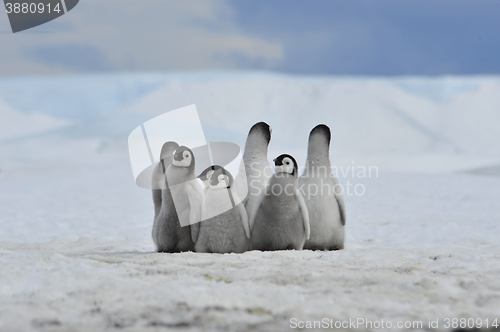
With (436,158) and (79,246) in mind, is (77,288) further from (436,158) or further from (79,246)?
(436,158)

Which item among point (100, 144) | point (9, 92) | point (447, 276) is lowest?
point (447, 276)

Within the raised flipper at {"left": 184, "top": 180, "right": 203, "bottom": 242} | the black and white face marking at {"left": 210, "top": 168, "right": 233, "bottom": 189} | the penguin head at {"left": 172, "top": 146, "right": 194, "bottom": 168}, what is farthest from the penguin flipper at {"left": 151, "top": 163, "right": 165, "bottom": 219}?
the black and white face marking at {"left": 210, "top": 168, "right": 233, "bottom": 189}

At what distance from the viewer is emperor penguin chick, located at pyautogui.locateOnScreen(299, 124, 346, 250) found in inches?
165

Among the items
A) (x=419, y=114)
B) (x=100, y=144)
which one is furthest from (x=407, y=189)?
(x=419, y=114)

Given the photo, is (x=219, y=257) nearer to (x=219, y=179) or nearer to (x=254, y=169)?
(x=219, y=179)

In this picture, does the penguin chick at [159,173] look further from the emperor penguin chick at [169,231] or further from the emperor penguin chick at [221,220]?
the emperor penguin chick at [221,220]

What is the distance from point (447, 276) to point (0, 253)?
3131mm

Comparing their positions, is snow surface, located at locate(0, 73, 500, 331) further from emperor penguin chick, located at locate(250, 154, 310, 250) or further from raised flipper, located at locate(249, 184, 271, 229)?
raised flipper, located at locate(249, 184, 271, 229)

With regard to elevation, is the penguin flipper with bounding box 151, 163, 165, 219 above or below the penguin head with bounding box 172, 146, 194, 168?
below

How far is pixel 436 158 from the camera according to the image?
18.7m

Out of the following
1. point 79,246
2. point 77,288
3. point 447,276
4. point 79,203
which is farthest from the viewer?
point 79,203

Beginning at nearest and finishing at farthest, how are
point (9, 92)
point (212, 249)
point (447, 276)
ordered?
point (447, 276) < point (212, 249) < point (9, 92)

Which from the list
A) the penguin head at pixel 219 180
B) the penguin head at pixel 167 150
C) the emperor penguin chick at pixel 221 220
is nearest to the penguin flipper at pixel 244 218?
the emperor penguin chick at pixel 221 220

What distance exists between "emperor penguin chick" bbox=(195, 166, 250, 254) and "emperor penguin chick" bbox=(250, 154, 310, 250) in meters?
0.14
